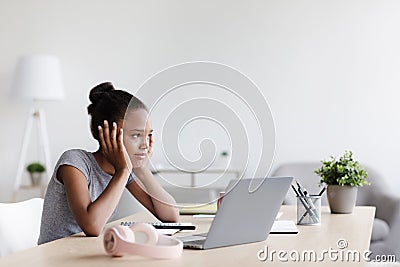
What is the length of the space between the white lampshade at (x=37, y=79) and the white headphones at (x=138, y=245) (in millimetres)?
3147

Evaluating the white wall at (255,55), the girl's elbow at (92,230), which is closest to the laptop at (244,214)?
the girl's elbow at (92,230)

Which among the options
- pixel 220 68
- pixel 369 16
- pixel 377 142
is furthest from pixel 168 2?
pixel 377 142

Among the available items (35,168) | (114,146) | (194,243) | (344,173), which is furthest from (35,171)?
(194,243)

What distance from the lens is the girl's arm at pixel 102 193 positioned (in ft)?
6.00

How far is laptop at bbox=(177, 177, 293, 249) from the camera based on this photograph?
59.9 inches

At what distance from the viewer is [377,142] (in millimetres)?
4445

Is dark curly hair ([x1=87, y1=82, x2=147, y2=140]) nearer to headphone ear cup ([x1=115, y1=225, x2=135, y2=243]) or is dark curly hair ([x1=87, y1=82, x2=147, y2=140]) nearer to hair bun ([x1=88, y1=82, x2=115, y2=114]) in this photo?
hair bun ([x1=88, y1=82, x2=115, y2=114])

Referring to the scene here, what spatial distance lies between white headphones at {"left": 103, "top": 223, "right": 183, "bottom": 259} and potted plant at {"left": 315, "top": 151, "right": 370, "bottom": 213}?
117cm

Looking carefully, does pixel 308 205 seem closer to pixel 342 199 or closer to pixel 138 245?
pixel 342 199

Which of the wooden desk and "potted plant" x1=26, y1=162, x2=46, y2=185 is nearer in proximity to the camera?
the wooden desk

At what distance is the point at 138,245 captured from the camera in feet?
4.54

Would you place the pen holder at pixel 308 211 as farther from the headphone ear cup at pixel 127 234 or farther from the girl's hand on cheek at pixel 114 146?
the headphone ear cup at pixel 127 234

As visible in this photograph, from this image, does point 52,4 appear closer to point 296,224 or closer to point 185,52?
point 185,52

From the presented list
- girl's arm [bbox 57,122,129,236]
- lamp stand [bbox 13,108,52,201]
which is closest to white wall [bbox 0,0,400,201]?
lamp stand [bbox 13,108,52,201]
